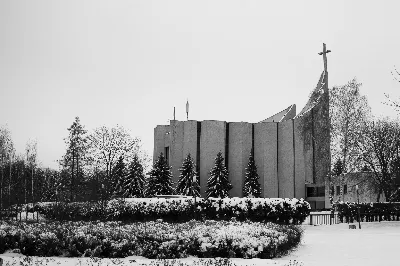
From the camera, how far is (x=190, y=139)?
49281 mm

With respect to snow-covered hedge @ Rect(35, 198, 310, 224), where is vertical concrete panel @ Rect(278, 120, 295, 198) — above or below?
above

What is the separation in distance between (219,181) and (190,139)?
659 centimetres

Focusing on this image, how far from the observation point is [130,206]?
23.9 meters

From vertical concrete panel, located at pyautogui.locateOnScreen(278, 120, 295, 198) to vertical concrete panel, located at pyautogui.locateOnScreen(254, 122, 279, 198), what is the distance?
56cm

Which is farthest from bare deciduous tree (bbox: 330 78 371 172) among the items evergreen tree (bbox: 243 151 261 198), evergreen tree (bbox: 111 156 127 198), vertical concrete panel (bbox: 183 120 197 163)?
evergreen tree (bbox: 111 156 127 198)

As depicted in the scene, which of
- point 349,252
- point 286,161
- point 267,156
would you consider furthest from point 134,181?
point 349,252

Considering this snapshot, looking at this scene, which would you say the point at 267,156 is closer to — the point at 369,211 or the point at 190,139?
the point at 190,139

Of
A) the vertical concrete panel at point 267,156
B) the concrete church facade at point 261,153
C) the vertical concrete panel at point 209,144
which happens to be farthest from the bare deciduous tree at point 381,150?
the vertical concrete panel at point 209,144

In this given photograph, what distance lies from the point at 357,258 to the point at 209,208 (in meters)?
12.2

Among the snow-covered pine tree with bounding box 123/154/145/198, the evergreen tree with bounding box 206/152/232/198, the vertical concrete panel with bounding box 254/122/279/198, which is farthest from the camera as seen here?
the vertical concrete panel with bounding box 254/122/279/198

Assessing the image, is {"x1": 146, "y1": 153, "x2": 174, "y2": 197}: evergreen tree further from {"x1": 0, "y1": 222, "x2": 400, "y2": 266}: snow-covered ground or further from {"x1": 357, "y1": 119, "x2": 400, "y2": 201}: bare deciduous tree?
{"x1": 0, "y1": 222, "x2": 400, "y2": 266}: snow-covered ground

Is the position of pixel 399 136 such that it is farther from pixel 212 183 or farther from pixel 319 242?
pixel 319 242

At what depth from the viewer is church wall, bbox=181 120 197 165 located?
4916 cm

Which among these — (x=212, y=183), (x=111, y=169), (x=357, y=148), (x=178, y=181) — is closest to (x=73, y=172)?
(x=111, y=169)
